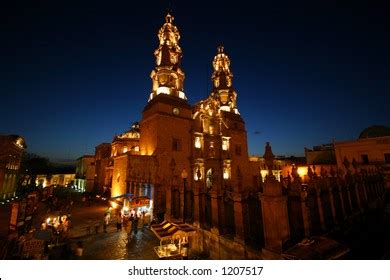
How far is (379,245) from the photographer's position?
7.50 m

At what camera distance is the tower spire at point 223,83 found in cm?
3841

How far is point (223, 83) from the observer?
39688 mm

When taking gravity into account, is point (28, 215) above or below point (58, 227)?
above

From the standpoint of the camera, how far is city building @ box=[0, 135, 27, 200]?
24953 millimetres

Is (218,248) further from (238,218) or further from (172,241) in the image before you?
(172,241)

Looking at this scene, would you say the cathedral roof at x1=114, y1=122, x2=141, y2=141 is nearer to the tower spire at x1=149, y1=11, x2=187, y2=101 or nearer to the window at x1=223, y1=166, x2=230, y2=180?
the tower spire at x1=149, y1=11, x2=187, y2=101

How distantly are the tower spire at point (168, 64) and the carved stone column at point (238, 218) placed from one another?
2317cm

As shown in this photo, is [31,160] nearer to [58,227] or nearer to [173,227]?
[58,227]

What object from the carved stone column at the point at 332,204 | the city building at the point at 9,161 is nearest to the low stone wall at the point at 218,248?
the carved stone column at the point at 332,204

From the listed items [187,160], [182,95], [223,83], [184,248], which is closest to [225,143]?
[187,160]

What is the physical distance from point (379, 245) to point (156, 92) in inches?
1124

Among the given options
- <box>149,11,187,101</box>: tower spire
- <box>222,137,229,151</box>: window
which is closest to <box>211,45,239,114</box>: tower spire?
<box>222,137,229,151</box>: window

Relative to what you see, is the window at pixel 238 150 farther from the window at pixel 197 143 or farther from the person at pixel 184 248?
the person at pixel 184 248
